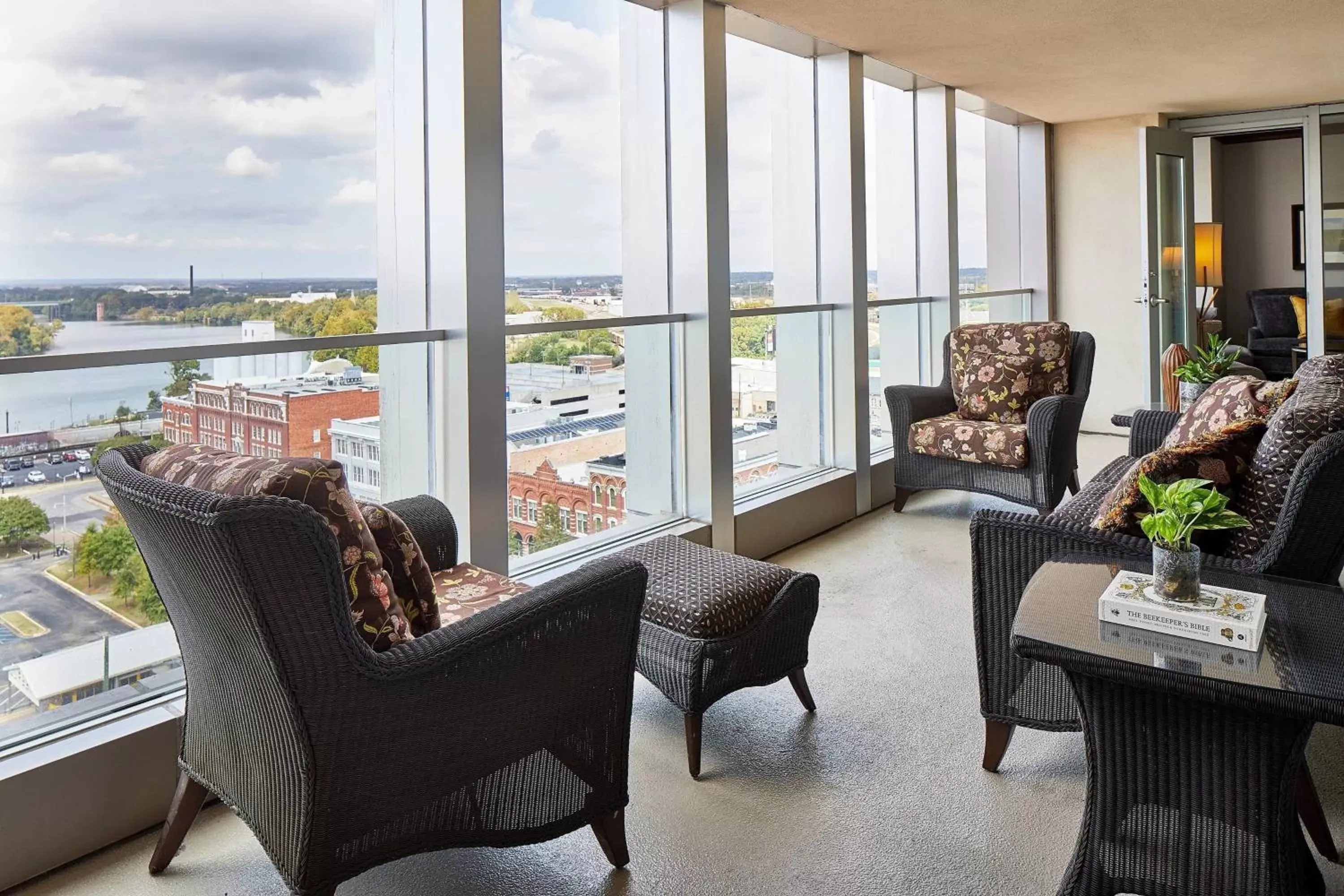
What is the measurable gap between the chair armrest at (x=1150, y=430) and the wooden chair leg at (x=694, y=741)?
2430 millimetres

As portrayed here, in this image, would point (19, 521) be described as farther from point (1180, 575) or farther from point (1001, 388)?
point (1001, 388)

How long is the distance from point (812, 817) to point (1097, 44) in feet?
14.3

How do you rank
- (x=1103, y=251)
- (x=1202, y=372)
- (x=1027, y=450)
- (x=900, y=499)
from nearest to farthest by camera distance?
(x=1202, y=372)
(x=1027, y=450)
(x=900, y=499)
(x=1103, y=251)

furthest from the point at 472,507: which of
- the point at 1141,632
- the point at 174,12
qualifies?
the point at 1141,632

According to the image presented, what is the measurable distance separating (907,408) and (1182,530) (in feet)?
10.9

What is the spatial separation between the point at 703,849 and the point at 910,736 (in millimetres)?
765

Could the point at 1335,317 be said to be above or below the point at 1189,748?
above

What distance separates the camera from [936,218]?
5883mm

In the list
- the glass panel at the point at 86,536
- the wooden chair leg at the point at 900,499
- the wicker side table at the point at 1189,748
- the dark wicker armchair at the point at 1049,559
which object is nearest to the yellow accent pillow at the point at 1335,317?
the wooden chair leg at the point at 900,499

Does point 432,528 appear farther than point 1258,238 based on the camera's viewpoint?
No

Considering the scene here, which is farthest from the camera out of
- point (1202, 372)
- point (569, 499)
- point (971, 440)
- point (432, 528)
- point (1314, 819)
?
point (971, 440)

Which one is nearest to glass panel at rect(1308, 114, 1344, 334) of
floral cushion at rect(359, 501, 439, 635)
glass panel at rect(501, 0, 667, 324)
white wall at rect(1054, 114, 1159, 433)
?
white wall at rect(1054, 114, 1159, 433)

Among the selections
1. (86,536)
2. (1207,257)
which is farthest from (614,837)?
(1207,257)

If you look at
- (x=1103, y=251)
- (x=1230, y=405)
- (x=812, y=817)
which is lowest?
(x=812, y=817)
